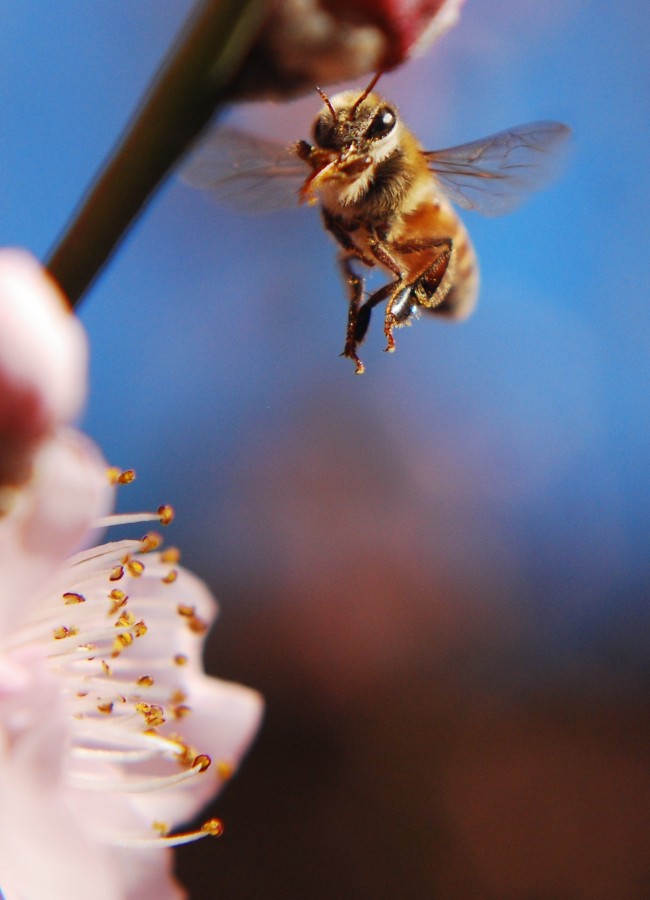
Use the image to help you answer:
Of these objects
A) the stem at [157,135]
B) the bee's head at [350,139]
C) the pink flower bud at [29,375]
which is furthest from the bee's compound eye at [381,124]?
the pink flower bud at [29,375]

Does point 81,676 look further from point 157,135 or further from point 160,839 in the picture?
point 157,135

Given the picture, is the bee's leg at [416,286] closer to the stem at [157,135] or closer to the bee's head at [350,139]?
the bee's head at [350,139]

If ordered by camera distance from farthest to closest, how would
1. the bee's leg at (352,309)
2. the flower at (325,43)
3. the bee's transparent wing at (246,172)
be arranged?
1. the bee's transparent wing at (246,172)
2. the bee's leg at (352,309)
3. the flower at (325,43)

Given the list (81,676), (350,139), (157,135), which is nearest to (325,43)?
(157,135)

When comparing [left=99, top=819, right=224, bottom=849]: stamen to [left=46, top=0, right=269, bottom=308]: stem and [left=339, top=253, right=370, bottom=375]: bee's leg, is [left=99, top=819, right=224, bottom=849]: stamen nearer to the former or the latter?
[left=339, top=253, right=370, bottom=375]: bee's leg

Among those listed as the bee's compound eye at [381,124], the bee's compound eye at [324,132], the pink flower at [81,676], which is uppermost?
the bee's compound eye at [381,124]

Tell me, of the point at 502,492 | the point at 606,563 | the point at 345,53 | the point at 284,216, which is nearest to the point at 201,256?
the point at 284,216
